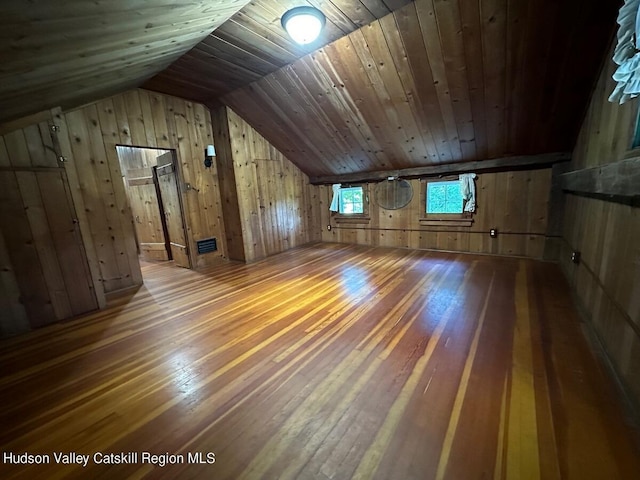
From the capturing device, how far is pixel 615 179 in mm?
1507

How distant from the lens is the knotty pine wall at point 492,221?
3693 mm

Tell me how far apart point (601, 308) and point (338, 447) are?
83.4 inches

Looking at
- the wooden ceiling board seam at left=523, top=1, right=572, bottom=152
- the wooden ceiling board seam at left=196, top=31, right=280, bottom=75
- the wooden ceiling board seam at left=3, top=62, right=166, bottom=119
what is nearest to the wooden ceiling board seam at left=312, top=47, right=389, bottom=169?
the wooden ceiling board seam at left=196, top=31, right=280, bottom=75

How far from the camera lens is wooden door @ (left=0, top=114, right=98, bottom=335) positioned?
2256 millimetres

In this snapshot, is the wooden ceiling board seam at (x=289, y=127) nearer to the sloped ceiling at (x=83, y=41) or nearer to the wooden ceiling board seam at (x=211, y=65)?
the wooden ceiling board seam at (x=211, y=65)

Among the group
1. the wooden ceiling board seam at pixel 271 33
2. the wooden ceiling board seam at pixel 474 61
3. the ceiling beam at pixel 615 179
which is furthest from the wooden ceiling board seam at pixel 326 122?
the ceiling beam at pixel 615 179

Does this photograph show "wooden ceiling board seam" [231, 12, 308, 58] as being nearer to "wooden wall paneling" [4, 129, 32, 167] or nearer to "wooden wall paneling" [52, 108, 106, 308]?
"wooden wall paneling" [52, 108, 106, 308]

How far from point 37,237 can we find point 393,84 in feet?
13.2

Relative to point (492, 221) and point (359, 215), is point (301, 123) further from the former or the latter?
point (492, 221)

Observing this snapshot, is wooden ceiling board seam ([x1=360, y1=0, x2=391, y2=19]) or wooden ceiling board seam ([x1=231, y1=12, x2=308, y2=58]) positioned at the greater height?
wooden ceiling board seam ([x1=231, y1=12, x2=308, y2=58])

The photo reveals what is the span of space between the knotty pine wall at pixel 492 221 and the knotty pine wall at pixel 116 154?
3.36 m

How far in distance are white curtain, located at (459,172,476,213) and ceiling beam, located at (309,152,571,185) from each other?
0.32 feet

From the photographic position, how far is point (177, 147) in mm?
3867

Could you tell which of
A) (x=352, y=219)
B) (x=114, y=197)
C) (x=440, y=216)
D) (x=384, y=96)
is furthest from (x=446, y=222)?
(x=114, y=197)
